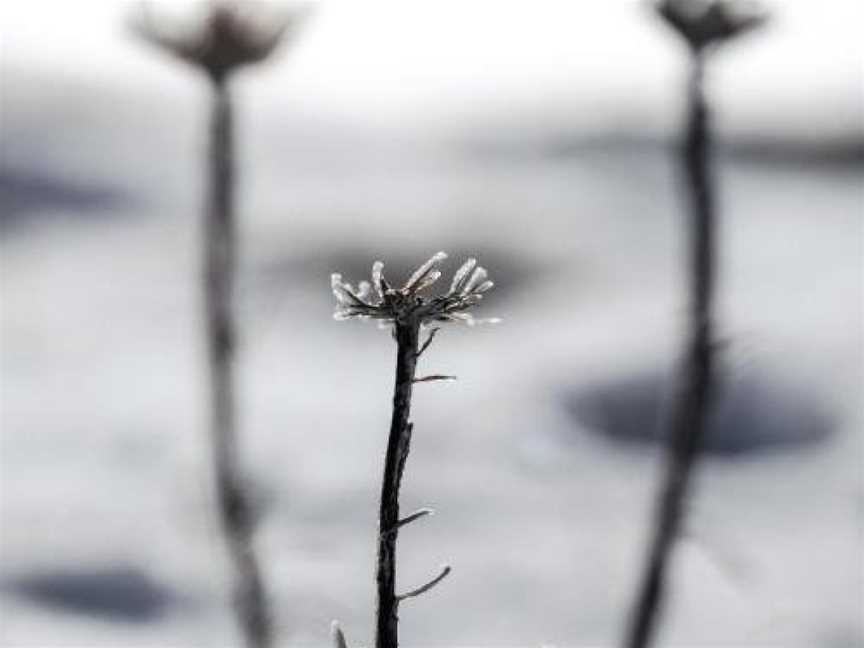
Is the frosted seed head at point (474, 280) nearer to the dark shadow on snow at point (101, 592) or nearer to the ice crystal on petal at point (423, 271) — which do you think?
the ice crystal on petal at point (423, 271)

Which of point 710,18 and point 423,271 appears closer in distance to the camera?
point 423,271

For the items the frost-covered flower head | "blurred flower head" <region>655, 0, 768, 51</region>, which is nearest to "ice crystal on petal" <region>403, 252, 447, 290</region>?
the frost-covered flower head

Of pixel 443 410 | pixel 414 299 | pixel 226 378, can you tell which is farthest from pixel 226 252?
pixel 443 410

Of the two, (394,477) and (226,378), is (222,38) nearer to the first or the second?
(226,378)

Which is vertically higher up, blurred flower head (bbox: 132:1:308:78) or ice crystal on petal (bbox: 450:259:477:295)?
blurred flower head (bbox: 132:1:308:78)

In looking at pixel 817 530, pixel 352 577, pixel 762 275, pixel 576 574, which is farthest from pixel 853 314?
pixel 352 577

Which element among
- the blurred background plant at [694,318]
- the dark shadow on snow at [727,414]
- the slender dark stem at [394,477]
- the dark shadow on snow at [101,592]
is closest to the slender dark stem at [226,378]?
the blurred background plant at [694,318]

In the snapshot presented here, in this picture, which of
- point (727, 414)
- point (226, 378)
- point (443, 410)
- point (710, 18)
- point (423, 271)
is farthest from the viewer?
point (443, 410)

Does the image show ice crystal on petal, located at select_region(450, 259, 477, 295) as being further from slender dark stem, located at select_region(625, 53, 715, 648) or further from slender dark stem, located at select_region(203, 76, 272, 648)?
slender dark stem, located at select_region(203, 76, 272, 648)
